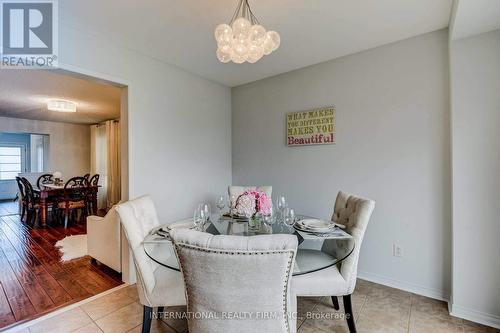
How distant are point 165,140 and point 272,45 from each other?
1768 mm

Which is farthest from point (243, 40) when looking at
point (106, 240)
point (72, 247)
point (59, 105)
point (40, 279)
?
point (59, 105)

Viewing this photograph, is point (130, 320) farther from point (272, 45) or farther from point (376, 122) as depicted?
point (376, 122)

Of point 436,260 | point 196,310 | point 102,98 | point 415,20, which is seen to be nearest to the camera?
point 196,310

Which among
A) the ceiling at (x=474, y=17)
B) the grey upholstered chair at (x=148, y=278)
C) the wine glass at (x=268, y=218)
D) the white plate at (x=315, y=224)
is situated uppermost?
the ceiling at (x=474, y=17)

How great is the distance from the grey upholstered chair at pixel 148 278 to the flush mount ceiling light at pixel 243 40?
1.32m

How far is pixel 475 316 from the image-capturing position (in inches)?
75.0

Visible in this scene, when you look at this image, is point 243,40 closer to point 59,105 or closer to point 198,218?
point 198,218

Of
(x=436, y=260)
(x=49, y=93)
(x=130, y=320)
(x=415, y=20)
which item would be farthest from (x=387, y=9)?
(x=49, y=93)

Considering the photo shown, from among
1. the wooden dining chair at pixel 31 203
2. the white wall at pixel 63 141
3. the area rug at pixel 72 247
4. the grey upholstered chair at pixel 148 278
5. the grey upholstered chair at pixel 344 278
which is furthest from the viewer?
the white wall at pixel 63 141

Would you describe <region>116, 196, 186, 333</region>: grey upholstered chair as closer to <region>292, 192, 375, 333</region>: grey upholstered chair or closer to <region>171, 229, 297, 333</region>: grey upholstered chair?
<region>171, 229, 297, 333</region>: grey upholstered chair

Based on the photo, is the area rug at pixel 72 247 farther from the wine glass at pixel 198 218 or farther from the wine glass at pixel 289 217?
the wine glass at pixel 289 217

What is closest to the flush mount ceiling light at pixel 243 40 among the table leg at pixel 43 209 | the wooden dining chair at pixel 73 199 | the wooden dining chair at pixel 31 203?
the wooden dining chair at pixel 73 199

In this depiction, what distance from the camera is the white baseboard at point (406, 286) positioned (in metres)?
2.21

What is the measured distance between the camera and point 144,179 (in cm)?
270
